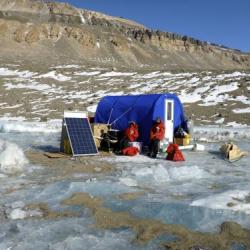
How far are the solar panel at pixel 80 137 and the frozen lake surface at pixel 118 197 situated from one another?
1.42 ft

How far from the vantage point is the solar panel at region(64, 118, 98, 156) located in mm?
13867

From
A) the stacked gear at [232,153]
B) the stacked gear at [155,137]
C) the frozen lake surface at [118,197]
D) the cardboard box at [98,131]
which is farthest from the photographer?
the cardboard box at [98,131]

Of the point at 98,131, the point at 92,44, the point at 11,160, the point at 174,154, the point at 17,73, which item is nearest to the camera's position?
the point at 11,160

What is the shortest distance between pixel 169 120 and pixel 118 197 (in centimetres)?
842

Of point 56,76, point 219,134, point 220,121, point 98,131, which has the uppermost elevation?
point 56,76

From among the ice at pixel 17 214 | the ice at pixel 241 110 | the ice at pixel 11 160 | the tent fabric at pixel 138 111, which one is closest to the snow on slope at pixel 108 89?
the ice at pixel 241 110

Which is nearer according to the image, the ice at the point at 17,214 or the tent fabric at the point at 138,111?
the ice at the point at 17,214

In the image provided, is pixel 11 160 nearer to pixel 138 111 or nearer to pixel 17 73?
pixel 138 111

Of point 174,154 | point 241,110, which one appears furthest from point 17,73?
point 174,154

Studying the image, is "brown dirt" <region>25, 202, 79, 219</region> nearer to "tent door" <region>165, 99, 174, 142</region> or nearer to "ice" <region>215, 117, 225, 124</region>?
"tent door" <region>165, 99, 174, 142</region>

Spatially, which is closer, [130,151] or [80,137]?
[80,137]

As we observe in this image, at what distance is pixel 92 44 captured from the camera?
125 metres

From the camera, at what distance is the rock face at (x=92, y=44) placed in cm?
11162

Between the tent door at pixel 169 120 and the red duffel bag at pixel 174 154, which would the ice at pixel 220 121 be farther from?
the red duffel bag at pixel 174 154
